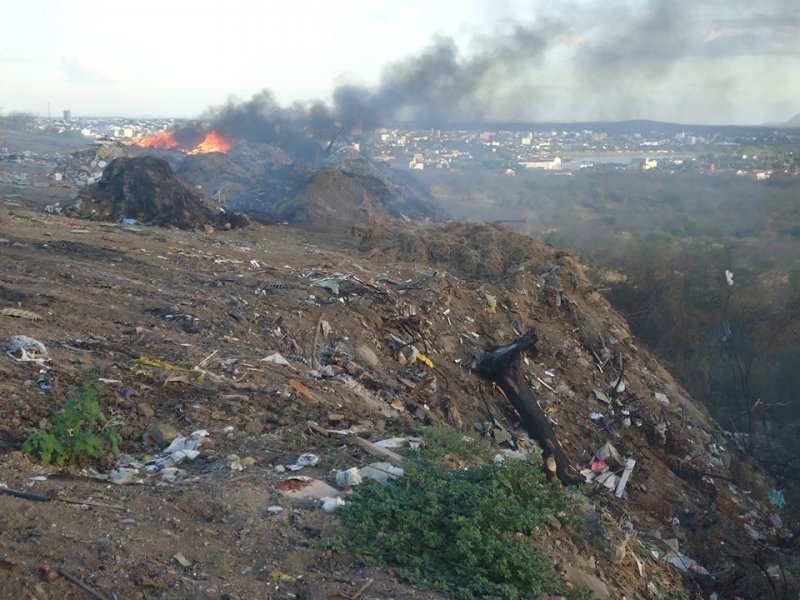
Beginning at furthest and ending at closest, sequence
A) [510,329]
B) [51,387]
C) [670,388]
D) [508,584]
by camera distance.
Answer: [670,388]
[510,329]
[51,387]
[508,584]

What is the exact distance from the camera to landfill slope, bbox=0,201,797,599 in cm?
345

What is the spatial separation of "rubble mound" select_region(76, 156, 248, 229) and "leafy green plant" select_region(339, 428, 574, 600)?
11.8 meters

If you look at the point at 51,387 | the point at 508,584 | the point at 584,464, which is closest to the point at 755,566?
the point at 584,464

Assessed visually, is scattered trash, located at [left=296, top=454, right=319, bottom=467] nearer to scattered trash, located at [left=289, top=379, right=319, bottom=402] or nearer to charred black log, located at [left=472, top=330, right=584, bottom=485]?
scattered trash, located at [left=289, top=379, right=319, bottom=402]

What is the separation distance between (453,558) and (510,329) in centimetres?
746

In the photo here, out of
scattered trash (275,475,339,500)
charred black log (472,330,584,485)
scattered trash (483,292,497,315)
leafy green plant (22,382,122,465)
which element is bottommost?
charred black log (472,330,584,485)

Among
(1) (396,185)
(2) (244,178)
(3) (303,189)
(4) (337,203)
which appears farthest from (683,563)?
(1) (396,185)

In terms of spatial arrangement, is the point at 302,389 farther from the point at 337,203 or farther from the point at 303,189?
the point at 303,189

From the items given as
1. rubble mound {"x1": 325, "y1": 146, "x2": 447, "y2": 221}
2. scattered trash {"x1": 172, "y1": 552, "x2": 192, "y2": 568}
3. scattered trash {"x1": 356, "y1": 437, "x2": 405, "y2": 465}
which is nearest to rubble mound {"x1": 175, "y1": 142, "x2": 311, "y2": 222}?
rubble mound {"x1": 325, "y1": 146, "x2": 447, "y2": 221}

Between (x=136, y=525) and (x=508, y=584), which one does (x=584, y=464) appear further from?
(x=136, y=525)

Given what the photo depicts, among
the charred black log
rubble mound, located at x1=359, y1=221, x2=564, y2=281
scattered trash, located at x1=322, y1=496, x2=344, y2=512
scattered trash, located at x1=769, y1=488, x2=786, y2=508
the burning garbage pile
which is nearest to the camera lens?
scattered trash, located at x1=322, y1=496, x2=344, y2=512

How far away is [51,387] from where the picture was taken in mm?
5293

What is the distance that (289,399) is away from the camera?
240 inches

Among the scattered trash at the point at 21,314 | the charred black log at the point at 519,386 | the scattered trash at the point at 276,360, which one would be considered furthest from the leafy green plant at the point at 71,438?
the charred black log at the point at 519,386
